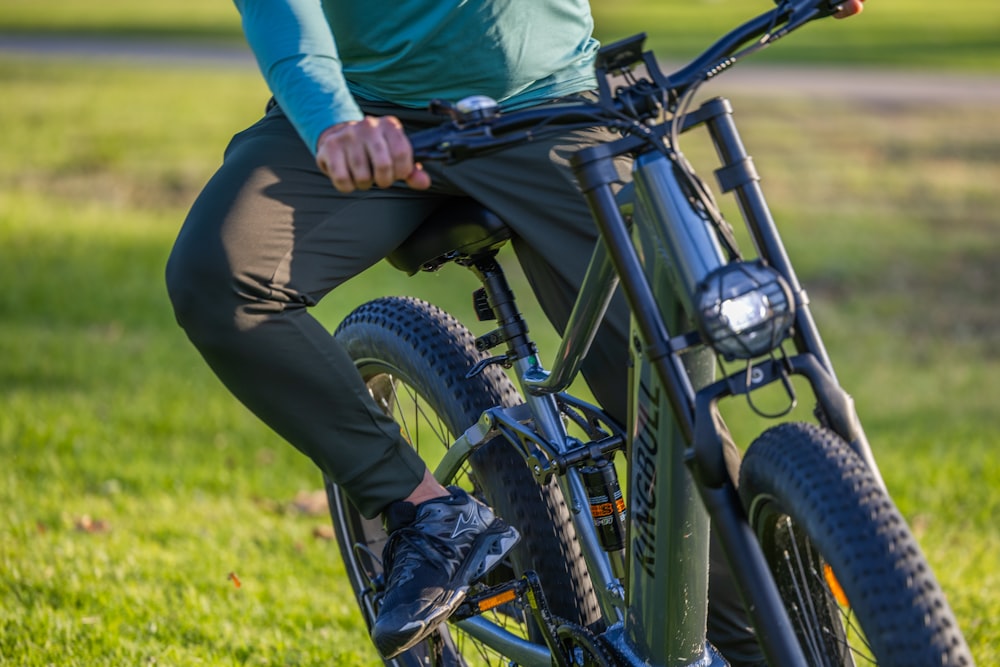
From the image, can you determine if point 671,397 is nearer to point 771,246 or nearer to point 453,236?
point 771,246

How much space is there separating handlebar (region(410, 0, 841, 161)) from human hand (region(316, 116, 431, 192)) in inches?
1.1

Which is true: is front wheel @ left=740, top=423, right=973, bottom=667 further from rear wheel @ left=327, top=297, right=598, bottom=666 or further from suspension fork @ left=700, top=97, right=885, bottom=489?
rear wheel @ left=327, top=297, right=598, bottom=666

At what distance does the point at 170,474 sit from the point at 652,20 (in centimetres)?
2378

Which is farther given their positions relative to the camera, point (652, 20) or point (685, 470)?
point (652, 20)

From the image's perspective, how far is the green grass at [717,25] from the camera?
66.3 feet

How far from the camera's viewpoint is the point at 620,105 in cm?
204

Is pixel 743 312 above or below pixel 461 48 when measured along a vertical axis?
below

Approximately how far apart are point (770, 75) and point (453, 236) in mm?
16186

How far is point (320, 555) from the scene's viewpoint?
4.23 meters

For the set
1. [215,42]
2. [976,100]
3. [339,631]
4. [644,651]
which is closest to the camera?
[644,651]

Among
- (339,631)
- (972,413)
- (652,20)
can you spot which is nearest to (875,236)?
(972,413)

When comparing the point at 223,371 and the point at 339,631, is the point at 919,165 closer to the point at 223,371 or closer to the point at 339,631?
the point at 339,631

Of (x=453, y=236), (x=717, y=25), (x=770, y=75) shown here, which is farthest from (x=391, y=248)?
(x=717, y=25)

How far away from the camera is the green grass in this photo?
2020 cm
